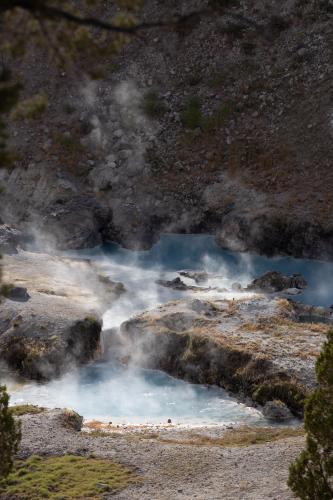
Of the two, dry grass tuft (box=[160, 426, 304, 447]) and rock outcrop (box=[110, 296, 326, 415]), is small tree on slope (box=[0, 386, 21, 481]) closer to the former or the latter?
dry grass tuft (box=[160, 426, 304, 447])

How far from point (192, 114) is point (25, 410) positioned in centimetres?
5067

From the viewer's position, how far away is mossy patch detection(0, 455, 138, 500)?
80.5 ft

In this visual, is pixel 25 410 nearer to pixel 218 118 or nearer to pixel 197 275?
pixel 197 275

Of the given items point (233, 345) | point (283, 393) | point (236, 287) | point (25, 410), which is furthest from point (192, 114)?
point (25, 410)

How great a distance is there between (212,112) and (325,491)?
63328 mm

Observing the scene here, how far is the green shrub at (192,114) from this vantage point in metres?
76.8

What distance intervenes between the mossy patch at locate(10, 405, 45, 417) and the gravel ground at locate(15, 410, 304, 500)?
0.97m

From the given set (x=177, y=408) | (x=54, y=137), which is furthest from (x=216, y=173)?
(x=177, y=408)

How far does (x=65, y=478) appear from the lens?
1019 inches

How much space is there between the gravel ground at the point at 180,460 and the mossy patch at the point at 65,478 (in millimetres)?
686

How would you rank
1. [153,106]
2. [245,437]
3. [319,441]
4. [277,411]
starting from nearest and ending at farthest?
[319,441]
[245,437]
[277,411]
[153,106]

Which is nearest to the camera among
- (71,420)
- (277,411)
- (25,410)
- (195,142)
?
(71,420)

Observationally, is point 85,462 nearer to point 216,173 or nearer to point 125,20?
point 125,20

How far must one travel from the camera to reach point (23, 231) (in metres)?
71.1
